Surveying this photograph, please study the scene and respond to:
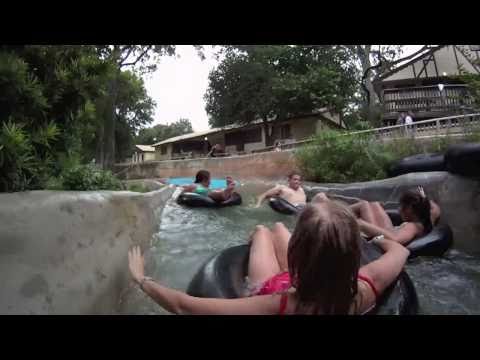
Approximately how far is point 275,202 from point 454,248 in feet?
9.48

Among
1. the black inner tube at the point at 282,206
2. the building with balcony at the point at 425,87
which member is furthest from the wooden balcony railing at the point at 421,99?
the black inner tube at the point at 282,206

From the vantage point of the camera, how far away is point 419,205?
3281 mm

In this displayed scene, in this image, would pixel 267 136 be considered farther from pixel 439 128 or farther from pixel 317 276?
pixel 317 276

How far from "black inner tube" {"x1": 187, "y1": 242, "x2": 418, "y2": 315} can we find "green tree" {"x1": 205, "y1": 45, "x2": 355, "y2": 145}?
56.4 ft

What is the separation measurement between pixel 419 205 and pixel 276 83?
16643 millimetres

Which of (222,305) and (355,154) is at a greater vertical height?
(355,154)

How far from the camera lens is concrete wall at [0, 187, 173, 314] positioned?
1546 mm

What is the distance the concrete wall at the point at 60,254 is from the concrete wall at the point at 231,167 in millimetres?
8952

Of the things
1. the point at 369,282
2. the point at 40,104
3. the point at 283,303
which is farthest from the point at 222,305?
the point at 40,104

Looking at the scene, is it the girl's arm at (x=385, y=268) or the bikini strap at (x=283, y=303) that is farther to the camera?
the girl's arm at (x=385, y=268)

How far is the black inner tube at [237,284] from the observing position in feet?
5.54

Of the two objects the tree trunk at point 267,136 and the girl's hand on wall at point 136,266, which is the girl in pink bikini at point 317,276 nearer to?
the girl's hand on wall at point 136,266
